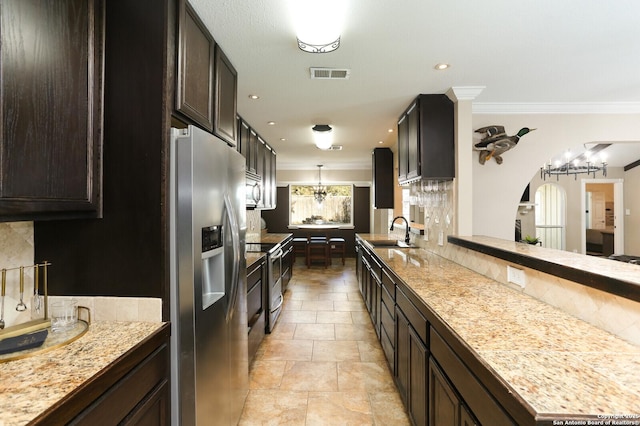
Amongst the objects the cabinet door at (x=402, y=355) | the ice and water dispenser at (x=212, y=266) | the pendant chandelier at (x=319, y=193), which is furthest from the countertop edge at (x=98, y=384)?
the pendant chandelier at (x=319, y=193)

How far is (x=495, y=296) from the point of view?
5.74ft

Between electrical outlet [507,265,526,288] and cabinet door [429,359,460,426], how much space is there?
2.52 ft

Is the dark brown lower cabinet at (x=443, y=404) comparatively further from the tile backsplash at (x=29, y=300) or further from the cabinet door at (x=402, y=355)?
the tile backsplash at (x=29, y=300)

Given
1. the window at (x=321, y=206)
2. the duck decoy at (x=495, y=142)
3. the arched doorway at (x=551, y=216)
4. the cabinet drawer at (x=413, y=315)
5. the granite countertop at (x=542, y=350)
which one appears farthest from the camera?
the window at (x=321, y=206)

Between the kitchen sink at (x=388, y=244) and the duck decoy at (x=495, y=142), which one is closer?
the duck decoy at (x=495, y=142)

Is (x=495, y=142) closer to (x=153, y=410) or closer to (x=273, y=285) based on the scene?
(x=273, y=285)

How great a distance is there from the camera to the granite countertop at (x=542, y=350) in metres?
0.79

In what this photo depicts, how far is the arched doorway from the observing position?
26.0 feet

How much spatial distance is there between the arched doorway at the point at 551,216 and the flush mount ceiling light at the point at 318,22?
8.30 m

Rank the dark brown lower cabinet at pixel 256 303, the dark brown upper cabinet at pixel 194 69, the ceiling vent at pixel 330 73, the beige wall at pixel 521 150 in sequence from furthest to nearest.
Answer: the beige wall at pixel 521 150, the dark brown lower cabinet at pixel 256 303, the ceiling vent at pixel 330 73, the dark brown upper cabinet at pixel 194 69

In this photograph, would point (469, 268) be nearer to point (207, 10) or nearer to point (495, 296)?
point (495, 296)

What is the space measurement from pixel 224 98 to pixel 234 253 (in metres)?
1.09

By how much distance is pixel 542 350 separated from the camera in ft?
3.50

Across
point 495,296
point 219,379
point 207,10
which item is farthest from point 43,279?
point 495,296
